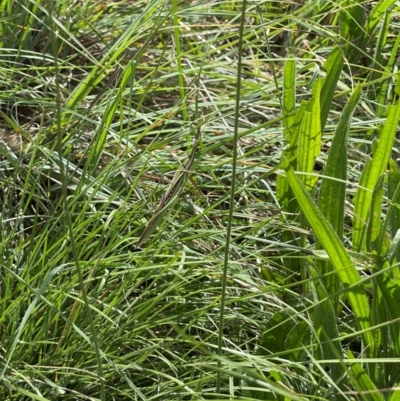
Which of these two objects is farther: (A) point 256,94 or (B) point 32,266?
(A) point 256,94

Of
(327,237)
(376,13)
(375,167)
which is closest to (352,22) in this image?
(376,13)

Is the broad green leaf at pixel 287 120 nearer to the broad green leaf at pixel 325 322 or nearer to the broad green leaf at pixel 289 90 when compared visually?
the broad green leaf at pixel 289 90

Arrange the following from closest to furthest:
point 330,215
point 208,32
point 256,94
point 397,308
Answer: point 397,308 < point 330,215 < point 256,94 < point 208,32

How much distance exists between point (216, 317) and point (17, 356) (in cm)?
27

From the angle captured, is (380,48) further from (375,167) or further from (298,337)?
(298,337)

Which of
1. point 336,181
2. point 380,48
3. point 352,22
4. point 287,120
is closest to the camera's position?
point 336,181

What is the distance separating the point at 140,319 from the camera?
103 centimetres

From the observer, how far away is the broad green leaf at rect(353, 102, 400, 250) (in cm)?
103

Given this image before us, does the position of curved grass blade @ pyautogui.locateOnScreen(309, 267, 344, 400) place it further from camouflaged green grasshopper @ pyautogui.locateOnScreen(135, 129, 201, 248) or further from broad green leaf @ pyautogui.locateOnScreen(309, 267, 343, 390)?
camouflaged green grasshopper @ pyautogui.locateOnScreen(135, 129, 201, 248)

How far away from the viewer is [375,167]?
1041mm

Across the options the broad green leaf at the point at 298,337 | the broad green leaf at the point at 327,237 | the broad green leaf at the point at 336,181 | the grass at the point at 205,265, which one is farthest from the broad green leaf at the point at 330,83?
the broad green leaf at the point at 298,337

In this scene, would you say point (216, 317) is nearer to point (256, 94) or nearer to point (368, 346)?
point (368, 346)

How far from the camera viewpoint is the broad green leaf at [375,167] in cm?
103

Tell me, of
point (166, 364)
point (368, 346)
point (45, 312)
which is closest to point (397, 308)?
point (368, 346)
